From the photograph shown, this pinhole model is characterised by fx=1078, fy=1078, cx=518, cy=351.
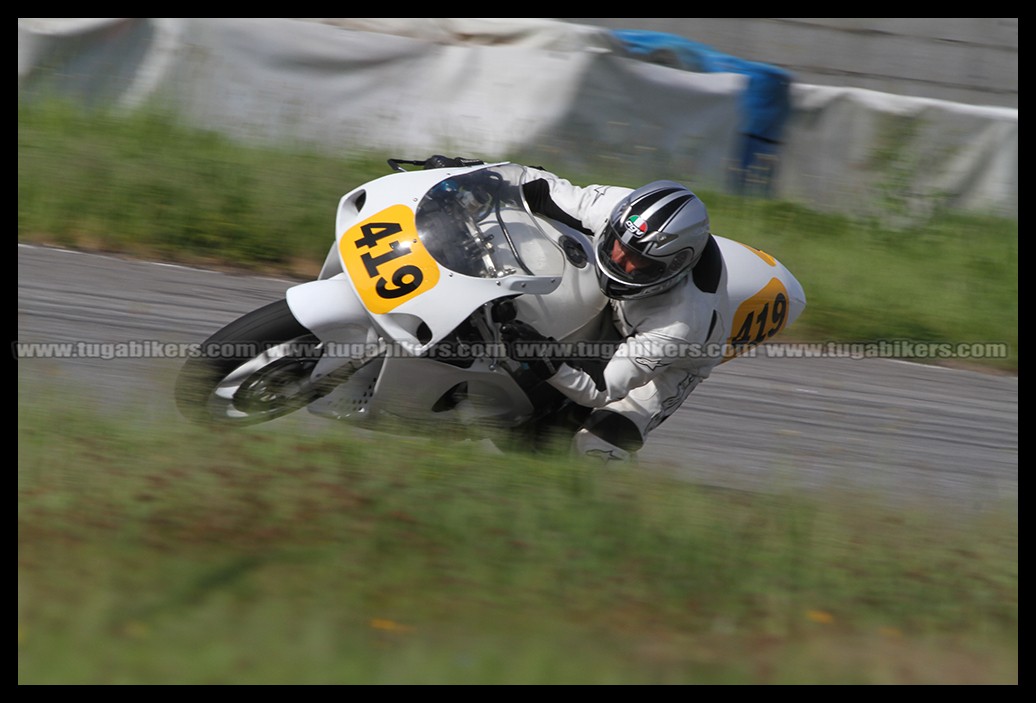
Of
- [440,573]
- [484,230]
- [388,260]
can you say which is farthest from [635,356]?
[440,573]

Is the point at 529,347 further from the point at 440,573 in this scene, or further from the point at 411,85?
the point at 411,85

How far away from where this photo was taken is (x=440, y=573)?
3746 millimetres

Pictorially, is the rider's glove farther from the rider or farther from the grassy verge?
the grassy verge

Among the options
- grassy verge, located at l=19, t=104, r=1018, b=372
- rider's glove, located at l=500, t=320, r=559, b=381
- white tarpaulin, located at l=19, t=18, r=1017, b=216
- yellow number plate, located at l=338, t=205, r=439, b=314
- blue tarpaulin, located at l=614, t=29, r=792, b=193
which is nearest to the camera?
yellow number plate, located at l=338, t=205, r=439, b=314

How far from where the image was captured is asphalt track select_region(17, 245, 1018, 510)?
536 centimetres

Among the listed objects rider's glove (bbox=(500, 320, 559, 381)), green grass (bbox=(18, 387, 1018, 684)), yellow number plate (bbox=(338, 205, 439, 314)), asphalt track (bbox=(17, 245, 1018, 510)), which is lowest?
asphalt track (bbox=(17, 245, 1018, 510))

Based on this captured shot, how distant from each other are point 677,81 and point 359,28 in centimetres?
276

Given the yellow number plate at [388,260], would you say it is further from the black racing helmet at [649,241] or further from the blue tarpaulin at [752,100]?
the blue tarpaulin at [752,100]

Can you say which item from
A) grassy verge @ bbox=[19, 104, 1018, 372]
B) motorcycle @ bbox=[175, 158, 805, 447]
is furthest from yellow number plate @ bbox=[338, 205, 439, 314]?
grassy verge @ bbox=[19, 104, 1018, 372]

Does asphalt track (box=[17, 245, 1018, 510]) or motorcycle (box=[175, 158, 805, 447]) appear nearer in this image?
motorcycle (box=[175, 158, 805, 447])

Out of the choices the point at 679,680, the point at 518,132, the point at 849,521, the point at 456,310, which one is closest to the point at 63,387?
the point at 456,310

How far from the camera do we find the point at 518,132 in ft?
28.7

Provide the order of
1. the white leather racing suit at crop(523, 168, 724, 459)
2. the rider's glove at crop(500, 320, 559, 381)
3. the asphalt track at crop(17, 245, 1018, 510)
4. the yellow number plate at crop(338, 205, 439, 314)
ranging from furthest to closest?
the asphalt track at crop(17, 245, 1018, 510)
the white leather racing suit at crop(523, 168, 724, 459)
the rider's glove at crop(500, 320, 559, 381)
the yellow number plate at crop(338, 205, 439, 314)

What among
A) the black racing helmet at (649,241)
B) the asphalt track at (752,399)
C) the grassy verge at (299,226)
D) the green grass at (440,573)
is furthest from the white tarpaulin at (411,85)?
the green grass at (440,573)
